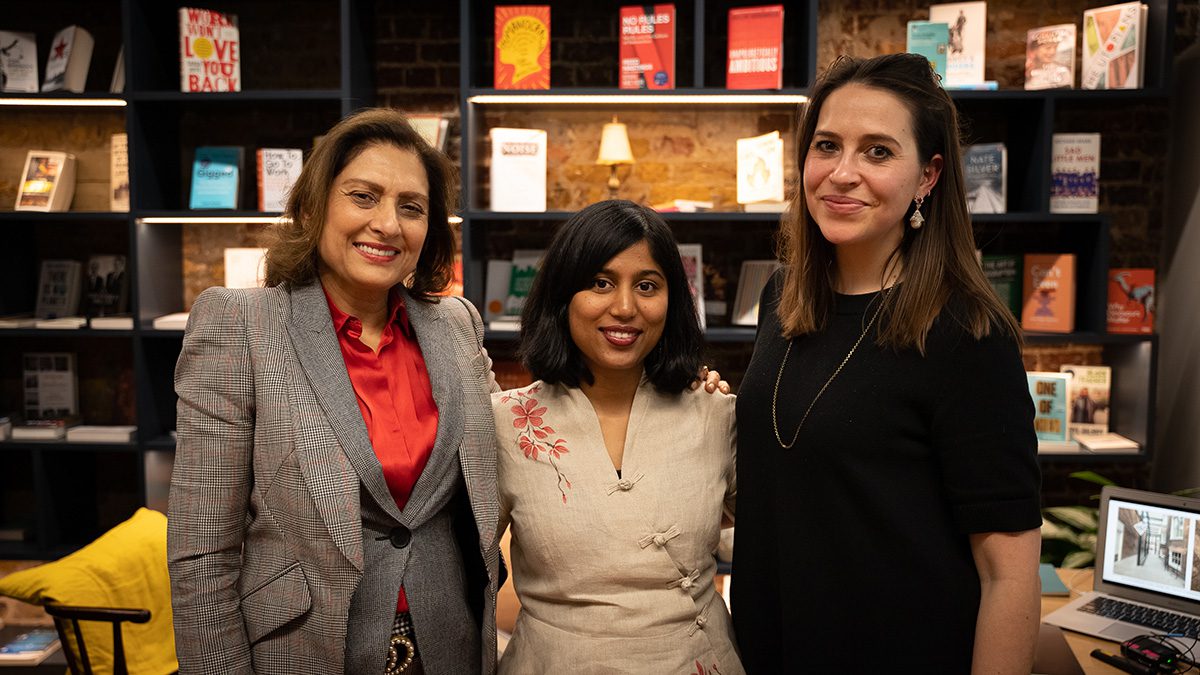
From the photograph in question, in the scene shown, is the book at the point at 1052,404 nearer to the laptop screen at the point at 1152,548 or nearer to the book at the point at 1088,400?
the book at the point at 1088,400

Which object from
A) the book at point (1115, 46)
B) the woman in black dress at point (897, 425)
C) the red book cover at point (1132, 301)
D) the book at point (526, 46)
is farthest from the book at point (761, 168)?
the woman in black dress at point (897, 425)

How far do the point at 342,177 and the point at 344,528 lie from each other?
627mm

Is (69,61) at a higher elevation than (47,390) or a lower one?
higher

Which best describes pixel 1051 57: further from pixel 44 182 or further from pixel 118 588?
pixel 44 182

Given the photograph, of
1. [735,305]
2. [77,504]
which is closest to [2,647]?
[77,504]

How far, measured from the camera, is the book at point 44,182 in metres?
3.63

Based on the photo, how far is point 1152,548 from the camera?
7.59 ft

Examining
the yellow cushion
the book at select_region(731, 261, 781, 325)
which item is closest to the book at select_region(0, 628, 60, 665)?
the yellow cushion

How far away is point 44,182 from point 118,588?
2.19m

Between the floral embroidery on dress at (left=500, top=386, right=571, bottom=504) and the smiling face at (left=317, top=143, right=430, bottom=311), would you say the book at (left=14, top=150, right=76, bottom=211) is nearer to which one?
the smiling face at (left=317, top=143, right=430, bottom=311)

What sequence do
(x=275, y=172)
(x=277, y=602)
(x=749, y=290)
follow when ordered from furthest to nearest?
(x=749, y=290) < (x=275, y=172) < (x=277, y=602)

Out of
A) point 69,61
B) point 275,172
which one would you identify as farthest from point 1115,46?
point 69,61

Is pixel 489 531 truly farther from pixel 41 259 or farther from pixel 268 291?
pixel 41 259

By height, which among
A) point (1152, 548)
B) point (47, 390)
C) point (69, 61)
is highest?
point (69, 61)
